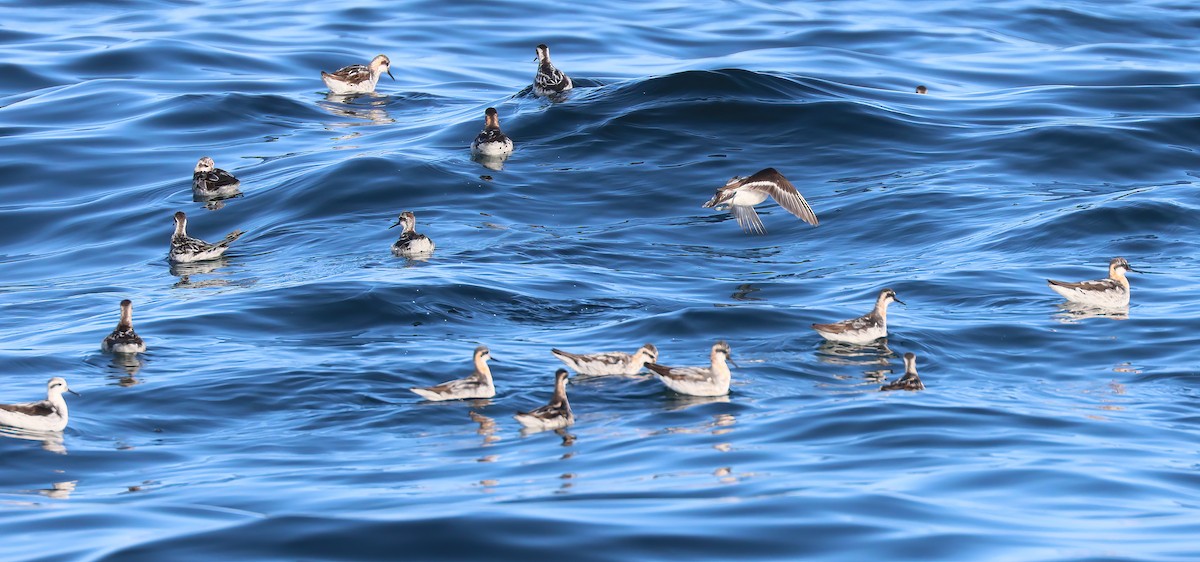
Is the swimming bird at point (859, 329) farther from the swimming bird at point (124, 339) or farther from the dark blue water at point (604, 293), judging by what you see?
the swimming bird at point (124, 339)

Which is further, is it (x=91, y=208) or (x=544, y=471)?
(x=91, y=208)

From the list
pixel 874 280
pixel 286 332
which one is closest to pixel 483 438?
pixel 286 332

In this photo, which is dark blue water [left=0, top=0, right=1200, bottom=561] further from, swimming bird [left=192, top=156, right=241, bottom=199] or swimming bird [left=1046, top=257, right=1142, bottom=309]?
swimming bird [left=192, top=156, right=241, bottom=199]

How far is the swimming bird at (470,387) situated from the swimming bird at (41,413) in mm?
3193

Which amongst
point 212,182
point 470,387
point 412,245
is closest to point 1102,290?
point 470,387

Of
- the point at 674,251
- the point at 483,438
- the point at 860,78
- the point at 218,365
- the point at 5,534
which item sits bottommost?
the point at 5,534

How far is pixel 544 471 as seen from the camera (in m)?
13.2

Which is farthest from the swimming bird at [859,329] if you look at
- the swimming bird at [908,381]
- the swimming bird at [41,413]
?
the swimming bird at [41,413]

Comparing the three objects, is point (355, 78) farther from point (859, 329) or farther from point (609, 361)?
point (609, 361)

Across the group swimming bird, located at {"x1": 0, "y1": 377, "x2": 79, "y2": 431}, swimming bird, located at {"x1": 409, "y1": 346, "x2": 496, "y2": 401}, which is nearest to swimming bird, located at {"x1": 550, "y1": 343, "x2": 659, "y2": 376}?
swimming bird, located at {"x1": 409, "y1": 346, "x2": 496, "y2": 401}

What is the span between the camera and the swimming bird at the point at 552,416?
48.2 ft

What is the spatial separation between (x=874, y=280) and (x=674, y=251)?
128 inches

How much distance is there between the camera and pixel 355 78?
111 feet

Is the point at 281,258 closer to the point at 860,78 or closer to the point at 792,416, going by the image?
the point at 792,416
